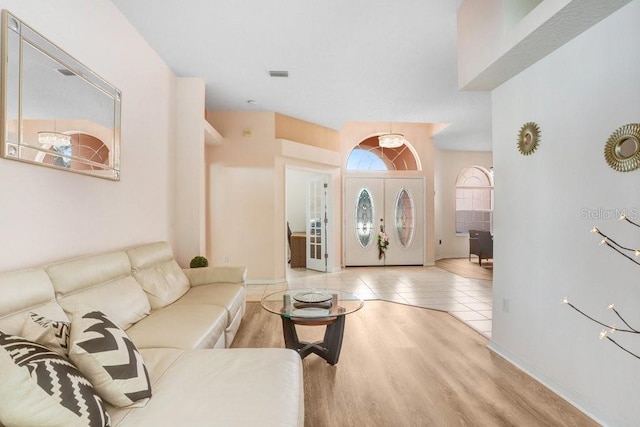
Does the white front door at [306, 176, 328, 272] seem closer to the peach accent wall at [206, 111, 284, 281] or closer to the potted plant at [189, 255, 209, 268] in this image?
the peach accent wall at [206, 111, 284, 281]

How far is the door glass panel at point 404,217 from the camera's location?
7.20 metres

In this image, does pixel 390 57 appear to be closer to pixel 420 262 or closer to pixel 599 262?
pixel 599 262

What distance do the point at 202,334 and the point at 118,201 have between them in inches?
56.4

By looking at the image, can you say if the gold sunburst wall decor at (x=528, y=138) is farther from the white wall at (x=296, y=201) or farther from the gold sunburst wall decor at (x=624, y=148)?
the white wall at (x=296, y=201)

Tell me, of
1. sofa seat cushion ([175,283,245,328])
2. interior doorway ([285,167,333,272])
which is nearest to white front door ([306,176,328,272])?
interior doorway ([285,167,333,272])

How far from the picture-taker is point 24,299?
143 cm

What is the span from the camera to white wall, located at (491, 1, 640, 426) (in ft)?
5.71

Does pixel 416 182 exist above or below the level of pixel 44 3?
below

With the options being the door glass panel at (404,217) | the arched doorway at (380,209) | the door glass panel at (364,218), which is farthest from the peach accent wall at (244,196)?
the door glass panel at (404,217)

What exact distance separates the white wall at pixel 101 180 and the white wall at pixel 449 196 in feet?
21.8

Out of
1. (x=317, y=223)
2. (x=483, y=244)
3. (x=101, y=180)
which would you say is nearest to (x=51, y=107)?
(x=101, y=180)

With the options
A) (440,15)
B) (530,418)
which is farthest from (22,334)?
(440,15)

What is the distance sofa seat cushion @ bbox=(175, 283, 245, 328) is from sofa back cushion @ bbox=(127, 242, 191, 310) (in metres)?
0.10

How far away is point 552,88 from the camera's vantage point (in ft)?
7.28
